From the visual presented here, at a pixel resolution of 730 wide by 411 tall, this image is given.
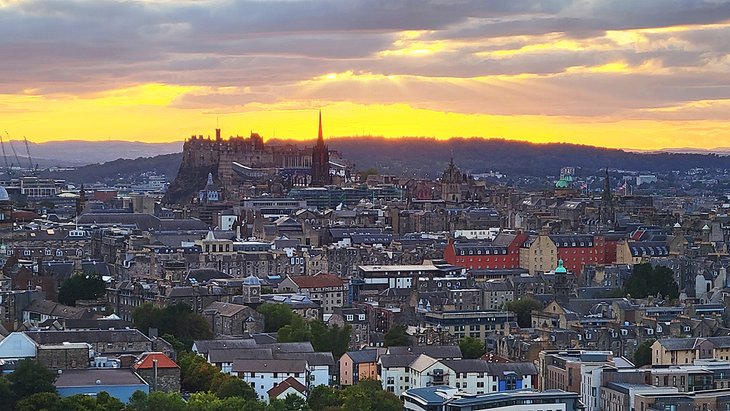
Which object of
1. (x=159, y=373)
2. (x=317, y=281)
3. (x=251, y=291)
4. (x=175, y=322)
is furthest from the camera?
(x=317, y=281)

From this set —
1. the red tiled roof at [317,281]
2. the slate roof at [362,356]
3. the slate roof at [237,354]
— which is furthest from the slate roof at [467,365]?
the red tiled roof at [317,281]

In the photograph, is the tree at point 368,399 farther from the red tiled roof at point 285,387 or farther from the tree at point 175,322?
the tree at point 175,322

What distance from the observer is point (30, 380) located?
5125 cm

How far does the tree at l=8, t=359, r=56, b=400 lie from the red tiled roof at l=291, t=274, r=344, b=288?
1310 inches

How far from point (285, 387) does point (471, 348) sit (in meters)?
12.1

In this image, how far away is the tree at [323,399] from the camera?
53969 mm

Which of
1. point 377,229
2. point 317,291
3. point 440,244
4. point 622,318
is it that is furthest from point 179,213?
point 622,318

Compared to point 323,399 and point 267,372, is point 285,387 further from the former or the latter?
point 323,399

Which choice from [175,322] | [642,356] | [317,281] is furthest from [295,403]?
[317,281]

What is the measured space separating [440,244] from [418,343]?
38.9 meters

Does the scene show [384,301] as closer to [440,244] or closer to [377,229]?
[440,244]

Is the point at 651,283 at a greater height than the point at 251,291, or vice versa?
the point at 251,291

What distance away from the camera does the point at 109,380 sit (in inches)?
2090

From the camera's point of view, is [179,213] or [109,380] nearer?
[109,380]
